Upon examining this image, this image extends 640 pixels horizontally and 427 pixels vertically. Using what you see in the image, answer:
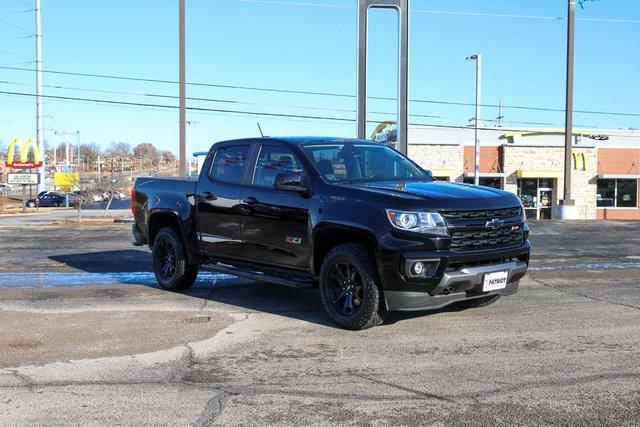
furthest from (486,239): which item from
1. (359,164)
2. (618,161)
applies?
(618,161)

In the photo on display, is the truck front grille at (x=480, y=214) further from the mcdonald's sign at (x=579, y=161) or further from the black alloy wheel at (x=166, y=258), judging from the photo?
the mcdonald's sign at (x=579, y=161)

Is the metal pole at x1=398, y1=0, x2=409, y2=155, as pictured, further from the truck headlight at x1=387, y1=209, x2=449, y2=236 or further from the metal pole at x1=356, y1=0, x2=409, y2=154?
the truck headlight at x1=387, y1=209, x2=449, y2=236

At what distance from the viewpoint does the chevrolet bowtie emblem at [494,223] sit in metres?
6.09

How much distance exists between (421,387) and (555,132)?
4821cm

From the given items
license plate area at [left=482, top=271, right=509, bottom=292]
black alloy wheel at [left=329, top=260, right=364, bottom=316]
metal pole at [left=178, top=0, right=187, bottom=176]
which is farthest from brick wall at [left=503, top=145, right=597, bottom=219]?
black alloy wheel at [left=329, top=260, right=364, bottom=316]

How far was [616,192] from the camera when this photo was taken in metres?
42.6

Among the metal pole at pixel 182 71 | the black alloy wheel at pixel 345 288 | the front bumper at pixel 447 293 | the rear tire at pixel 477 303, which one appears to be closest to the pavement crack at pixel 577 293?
the rear tire at pixel 477 303

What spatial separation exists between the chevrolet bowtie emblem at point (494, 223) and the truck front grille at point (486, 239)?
0.04 meters

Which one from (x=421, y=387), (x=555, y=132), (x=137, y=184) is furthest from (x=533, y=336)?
(x=555, y=132)

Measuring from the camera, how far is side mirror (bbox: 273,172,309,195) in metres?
6.64

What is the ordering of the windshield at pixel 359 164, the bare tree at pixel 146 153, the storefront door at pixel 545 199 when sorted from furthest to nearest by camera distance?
the bare tree at pixel 146 153 → the storefront door at pixel 545 199 → the windshield at pixel 359 164

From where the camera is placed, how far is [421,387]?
15.3 ft

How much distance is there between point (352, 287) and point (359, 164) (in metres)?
1.51

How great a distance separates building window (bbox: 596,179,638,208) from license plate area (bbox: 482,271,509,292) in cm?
3980
